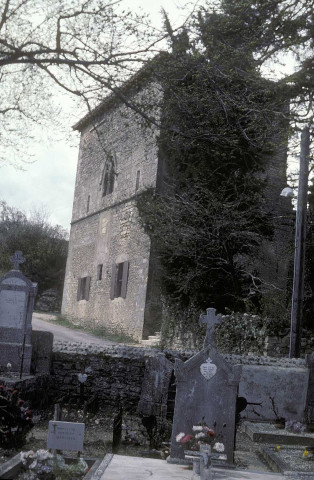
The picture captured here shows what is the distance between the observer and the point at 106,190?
24.5 metres

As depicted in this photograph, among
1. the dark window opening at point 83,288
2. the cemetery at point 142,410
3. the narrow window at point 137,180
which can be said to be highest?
the narrow window at point 137,180

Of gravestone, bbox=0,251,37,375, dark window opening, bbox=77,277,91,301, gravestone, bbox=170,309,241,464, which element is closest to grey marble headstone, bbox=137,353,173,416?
gravestone, bbox=0,251,37,375

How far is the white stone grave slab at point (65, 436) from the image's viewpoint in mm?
5750

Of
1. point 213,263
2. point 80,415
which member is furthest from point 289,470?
point 213,263

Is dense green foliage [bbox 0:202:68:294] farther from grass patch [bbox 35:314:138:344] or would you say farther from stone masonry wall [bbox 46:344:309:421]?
stone masonry wall [bbox 46:344:309:421]

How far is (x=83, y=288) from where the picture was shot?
25.4 meters

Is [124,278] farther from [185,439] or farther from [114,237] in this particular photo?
[185,439]

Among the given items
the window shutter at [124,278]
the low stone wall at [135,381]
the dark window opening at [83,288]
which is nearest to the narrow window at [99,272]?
the dark window opening at [83,288]

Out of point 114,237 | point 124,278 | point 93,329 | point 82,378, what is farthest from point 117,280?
point 82,378

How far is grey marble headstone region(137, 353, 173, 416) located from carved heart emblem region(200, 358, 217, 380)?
3.16 metres

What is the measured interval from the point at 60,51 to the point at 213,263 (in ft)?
29.4

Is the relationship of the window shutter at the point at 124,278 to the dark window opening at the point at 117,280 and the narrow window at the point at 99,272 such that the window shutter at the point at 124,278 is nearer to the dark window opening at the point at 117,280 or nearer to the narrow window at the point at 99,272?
the dark window opening at the point at 117,280

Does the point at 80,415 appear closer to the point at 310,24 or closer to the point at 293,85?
the point at 293,85

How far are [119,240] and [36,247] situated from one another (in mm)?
13206
